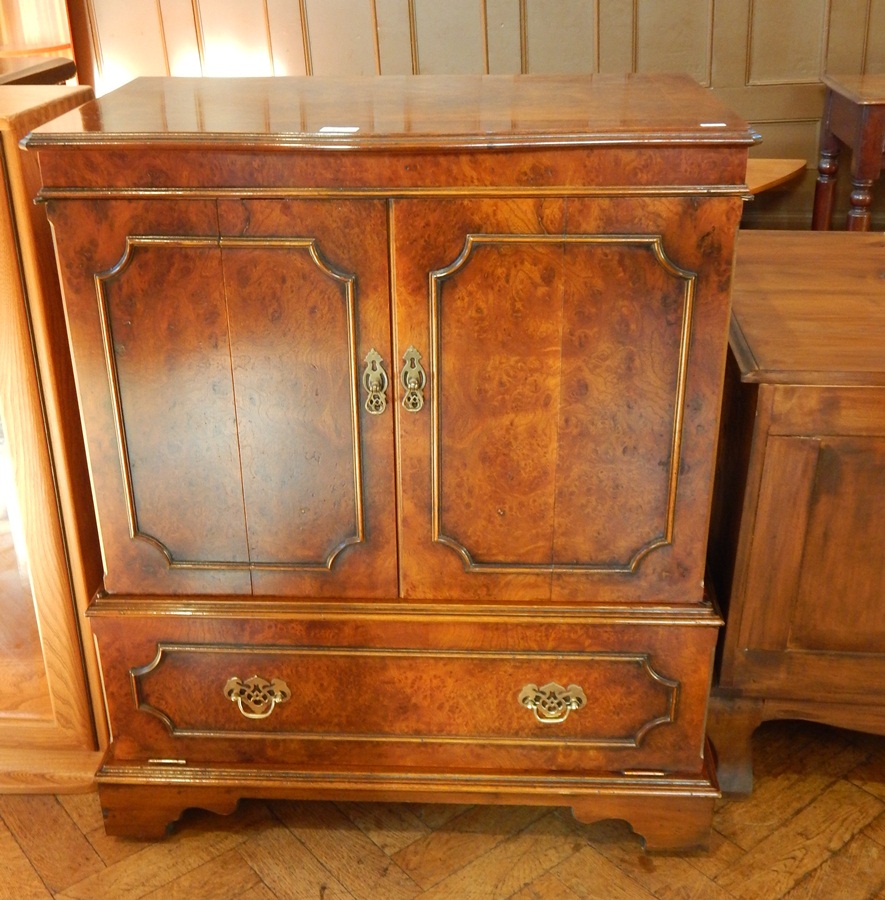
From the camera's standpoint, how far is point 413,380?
4.22 ft

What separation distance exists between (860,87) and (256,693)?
2.15 m

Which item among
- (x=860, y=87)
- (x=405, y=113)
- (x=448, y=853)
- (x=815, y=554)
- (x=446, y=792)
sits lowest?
(x=448, y=853)

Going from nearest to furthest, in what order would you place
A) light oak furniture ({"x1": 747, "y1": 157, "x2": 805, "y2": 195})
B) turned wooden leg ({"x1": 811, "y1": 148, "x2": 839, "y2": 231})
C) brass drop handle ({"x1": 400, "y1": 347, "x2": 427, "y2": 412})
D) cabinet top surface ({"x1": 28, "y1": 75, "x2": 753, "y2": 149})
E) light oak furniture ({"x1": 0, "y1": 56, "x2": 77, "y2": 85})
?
cabinet top surface ({"x1": 28, "y1": 75, "x2": 753, "y2": 149}), brass drop handle ({"x1": 400, "y1": 347, "x2": 427, "y2": 412}), light oak furniture ({"x1": 0, "y1": 56, "x2": 77, "y2": 85}), light oak furniture ({"x1": 747, "y1": 157, "x2": 805, "y2": 195}), turned wooden leg ({"x1": 811, "y1": 148, "x2": 839, "y2": 231})

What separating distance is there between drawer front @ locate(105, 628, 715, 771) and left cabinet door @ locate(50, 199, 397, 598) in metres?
0.12

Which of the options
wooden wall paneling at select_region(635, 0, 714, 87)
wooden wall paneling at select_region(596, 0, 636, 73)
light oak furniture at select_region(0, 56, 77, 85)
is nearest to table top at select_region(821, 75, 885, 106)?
wooden wall paneling at select_region(635, 0, 714, 87)

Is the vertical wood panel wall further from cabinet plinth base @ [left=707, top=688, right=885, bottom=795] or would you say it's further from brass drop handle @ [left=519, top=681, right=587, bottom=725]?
brass drop handle @ [left=519, top=681, right=587, bottom=725]

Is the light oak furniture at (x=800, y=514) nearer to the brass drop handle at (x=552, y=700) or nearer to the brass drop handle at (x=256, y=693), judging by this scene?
the brass drop handle at (x=552, y=700)

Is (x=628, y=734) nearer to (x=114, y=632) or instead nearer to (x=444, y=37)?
(x=114, y=632)

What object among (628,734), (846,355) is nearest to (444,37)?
(846,355)

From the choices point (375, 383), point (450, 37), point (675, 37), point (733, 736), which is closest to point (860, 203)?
point (675, 37)

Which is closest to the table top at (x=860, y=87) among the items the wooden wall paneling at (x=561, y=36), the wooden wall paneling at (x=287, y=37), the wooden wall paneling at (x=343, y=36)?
the wooden wall paneling at (x=561, y=36)

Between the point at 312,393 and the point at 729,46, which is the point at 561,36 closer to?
the point at 729,46

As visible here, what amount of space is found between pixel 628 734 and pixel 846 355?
2.02ft

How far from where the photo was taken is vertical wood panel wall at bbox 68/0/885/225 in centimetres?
301
